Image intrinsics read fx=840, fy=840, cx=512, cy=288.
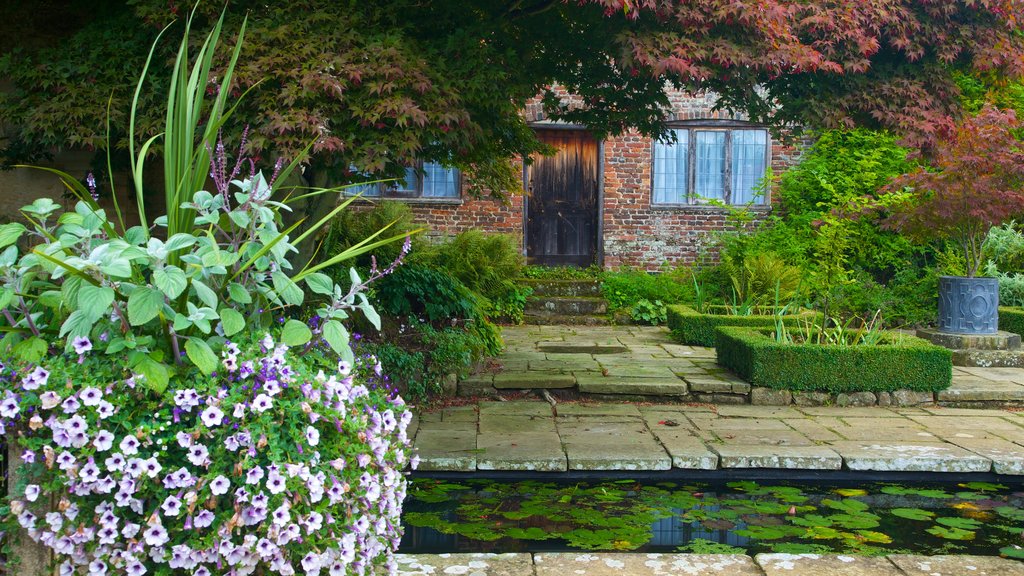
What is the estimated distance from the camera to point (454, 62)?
4570mm

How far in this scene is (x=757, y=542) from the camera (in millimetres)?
3535

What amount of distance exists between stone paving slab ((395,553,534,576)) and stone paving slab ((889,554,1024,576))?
4.18ft

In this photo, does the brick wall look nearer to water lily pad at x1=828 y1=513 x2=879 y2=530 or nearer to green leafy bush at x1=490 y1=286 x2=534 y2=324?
green leafy bush at x1=490 y1=286 x2=534 y2=324

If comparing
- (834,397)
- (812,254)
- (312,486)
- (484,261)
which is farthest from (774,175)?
(312,486)

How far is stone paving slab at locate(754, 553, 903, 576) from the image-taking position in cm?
277

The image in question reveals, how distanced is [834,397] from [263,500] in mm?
5201

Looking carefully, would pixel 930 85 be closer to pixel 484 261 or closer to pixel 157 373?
pixel 157 373

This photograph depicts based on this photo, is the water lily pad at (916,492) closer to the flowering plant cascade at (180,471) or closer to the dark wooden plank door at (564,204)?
the flowering plant cascade at (180,471)

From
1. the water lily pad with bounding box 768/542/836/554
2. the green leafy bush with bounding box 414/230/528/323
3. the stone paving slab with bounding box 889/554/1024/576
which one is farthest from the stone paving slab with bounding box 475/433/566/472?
the green leafy bush with bounding box 414/230/528/323

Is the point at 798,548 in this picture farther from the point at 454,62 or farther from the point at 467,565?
the point at 454,62

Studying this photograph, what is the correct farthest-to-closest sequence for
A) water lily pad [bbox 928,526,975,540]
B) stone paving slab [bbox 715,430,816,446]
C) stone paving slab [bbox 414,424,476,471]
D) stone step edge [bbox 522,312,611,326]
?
stone step edge [bbox 522,312,611,326] < stone paving slab [bbox 715,430,816,446] < stone paving slab [bbox 414,424,476,471] < water lily pad [bbox 928,526,975,540]

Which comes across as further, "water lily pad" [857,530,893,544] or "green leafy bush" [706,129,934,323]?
"green leafy bush" [706,129,934,323]

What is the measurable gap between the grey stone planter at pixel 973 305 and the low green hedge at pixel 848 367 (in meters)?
2.42

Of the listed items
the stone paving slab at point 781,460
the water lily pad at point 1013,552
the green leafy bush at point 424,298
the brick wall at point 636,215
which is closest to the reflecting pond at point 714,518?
the water lily pad at point 1013,552
